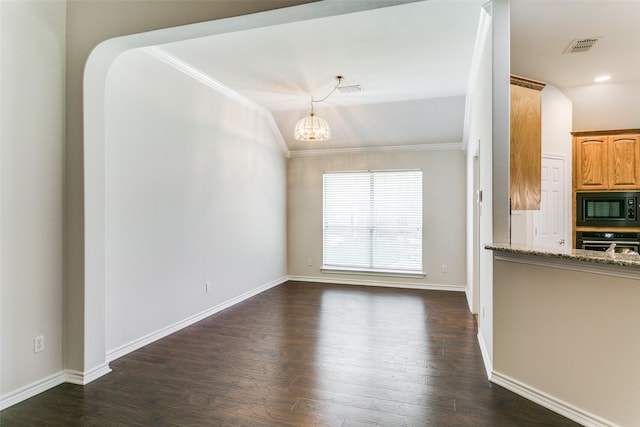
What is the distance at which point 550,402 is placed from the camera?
7.65 ft

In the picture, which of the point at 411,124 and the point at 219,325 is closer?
the point at 219,325

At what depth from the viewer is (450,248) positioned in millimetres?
5973

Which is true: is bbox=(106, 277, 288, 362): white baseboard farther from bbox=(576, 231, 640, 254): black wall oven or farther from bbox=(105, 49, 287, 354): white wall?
bbox=(576, 231, 640, 254): black wall oven

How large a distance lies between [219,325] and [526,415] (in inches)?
122

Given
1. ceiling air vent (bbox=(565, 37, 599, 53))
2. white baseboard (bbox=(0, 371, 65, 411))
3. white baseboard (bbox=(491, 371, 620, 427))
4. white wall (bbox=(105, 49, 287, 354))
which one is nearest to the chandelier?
white wall (bbox=(105, 49, 287, 354))

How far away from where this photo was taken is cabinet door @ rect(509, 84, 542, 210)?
315 cm


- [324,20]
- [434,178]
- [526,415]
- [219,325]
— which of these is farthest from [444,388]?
[434,178]

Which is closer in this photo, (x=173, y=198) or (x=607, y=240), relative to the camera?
(x=173, y=198)

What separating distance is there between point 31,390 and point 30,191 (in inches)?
55.9

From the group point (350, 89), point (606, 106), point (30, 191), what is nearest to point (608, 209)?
point (606, 106)

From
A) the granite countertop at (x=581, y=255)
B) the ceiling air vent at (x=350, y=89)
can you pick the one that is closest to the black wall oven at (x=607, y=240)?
the granite countertop at (x=581, y=255)

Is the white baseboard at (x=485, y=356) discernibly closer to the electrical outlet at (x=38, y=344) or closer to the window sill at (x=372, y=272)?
the window sill at (x=372, y=272)

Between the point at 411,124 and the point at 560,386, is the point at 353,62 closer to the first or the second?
the point at 411,124

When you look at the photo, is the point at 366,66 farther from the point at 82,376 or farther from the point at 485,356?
the point at 82,376
